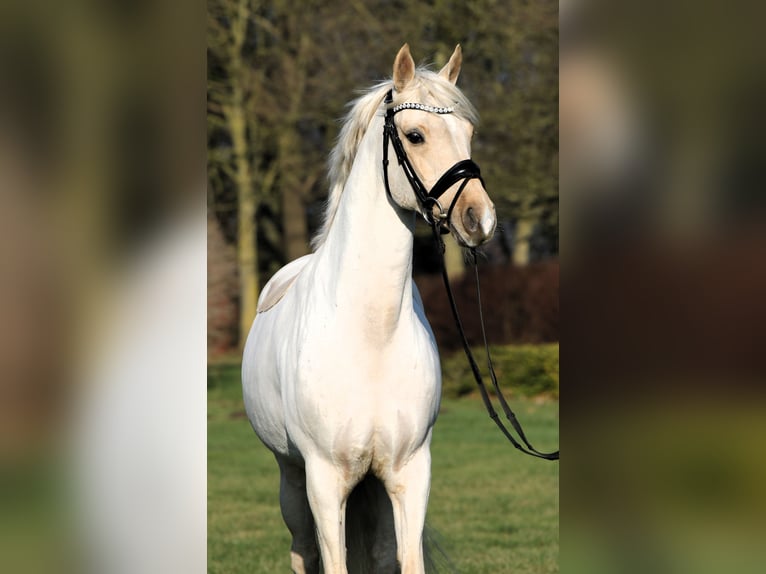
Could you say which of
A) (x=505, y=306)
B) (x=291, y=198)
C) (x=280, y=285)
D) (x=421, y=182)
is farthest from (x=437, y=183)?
(x=291, y=198)

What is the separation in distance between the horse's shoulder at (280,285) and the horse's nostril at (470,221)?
5.18 feet

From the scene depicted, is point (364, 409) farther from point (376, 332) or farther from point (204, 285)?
point (204, 285)

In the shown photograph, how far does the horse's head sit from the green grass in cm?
237

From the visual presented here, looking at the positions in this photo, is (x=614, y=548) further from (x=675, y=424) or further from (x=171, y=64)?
(x=171, y=64)

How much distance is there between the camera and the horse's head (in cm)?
320

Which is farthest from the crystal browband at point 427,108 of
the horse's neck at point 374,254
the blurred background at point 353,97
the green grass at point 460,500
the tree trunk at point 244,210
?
the tree trunk at point 244,210

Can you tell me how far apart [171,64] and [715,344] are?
0.81 m

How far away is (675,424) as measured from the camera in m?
1.36

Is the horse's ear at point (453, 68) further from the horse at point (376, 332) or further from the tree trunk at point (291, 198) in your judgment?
the tree trunk at point (291, 198)

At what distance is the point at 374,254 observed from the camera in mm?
3668

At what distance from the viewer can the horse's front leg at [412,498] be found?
373cm

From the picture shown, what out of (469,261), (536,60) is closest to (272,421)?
(469,261)

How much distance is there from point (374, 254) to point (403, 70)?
26.5 inches

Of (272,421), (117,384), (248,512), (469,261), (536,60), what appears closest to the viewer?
(117,384)
